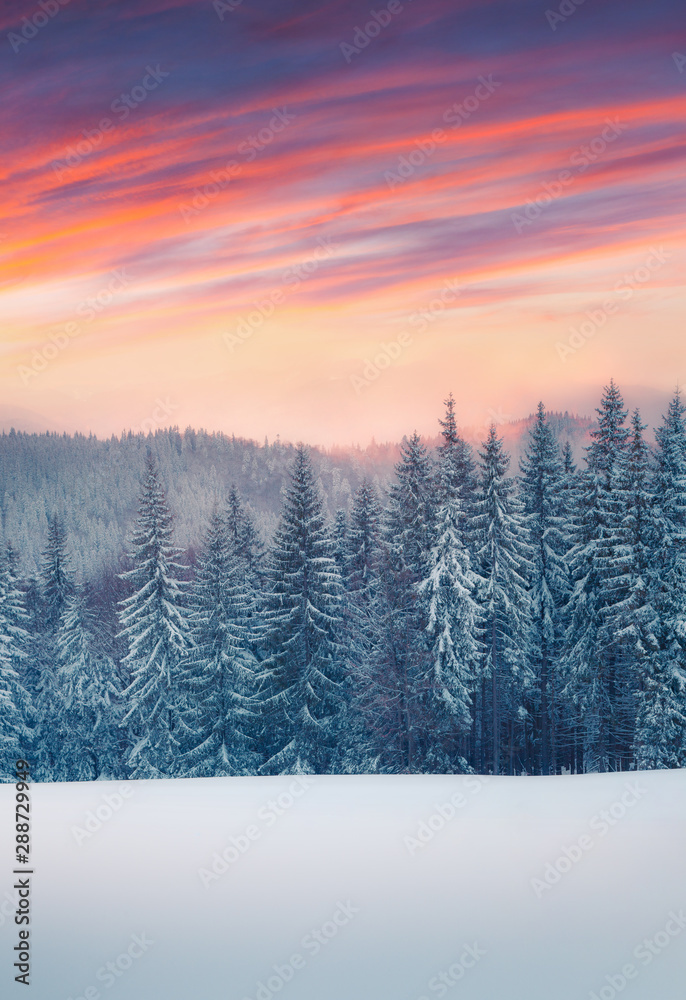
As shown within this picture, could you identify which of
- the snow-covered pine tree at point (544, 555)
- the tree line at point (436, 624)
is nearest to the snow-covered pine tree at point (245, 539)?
the tree line at point (436, 624)

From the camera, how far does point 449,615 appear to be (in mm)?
23797

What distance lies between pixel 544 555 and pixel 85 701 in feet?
77.2

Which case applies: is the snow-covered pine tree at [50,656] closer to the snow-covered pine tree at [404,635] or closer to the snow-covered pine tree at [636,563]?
the snow-covered pine tree at [404,635]

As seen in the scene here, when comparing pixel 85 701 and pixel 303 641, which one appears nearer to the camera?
pixel 303 641

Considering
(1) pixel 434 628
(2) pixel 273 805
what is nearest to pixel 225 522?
(1) pixel 434 628

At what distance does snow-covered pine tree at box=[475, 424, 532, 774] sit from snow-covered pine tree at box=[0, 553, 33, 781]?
68.6 ft

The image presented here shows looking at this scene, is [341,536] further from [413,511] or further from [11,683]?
[11,683]

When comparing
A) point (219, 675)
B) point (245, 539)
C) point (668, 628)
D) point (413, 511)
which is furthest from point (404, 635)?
point (245, 539)

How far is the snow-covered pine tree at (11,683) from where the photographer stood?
31.6 meters

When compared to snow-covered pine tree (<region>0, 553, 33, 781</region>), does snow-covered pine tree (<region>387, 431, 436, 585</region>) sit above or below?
above

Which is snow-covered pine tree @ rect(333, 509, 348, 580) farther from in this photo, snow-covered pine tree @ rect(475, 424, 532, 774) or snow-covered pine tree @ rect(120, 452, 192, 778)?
snow-covered pine tree @ rect(475, 424, 532, 774)

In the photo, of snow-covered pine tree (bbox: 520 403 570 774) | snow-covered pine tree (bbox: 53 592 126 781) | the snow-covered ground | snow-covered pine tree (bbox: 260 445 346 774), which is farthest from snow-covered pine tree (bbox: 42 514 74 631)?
the snow-covered ground

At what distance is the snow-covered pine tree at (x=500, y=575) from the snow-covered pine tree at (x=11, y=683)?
2091 centimetres

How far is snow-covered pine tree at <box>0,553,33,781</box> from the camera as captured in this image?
104ft
